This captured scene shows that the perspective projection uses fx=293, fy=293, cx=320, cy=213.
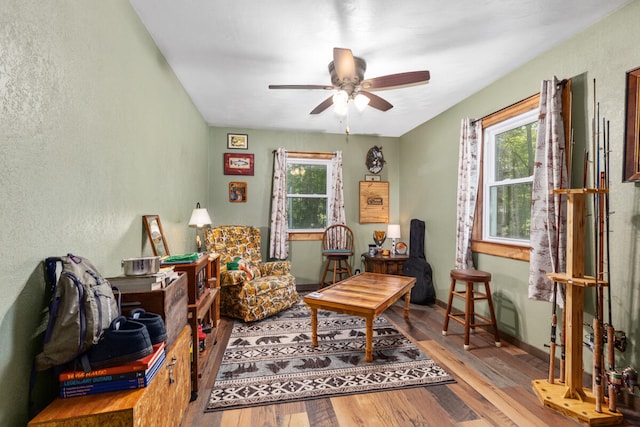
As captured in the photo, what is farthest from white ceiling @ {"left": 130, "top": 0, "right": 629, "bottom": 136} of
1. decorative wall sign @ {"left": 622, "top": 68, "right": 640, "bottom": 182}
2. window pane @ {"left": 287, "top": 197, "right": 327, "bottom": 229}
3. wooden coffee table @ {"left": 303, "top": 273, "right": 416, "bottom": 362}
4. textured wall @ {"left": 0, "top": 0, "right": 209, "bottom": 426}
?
wooden coffee table @ {"left": 303, "top": 273, "right": 416, "bottom": 362}

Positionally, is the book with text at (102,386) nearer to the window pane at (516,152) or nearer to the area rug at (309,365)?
the area rug at (309,365)

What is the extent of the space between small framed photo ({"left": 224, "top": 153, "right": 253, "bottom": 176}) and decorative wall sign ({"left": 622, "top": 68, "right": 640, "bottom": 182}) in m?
3.96

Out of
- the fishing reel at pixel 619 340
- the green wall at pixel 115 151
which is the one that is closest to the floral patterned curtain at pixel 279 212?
the green wall at pixel 115 151

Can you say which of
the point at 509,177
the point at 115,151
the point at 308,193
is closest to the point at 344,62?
the point at 115,151

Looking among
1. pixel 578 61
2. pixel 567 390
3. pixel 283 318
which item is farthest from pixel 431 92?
pixel 283 318

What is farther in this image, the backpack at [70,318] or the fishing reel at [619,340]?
the fishing reel at [619,340]

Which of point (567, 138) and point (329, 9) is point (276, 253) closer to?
point (329, 9)

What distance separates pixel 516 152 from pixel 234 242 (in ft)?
11.1

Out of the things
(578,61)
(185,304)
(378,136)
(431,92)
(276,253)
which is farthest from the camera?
(378,136)

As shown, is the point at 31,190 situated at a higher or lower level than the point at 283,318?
higher

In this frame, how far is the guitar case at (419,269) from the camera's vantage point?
153 inches

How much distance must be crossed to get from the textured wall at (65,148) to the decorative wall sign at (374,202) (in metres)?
3.30

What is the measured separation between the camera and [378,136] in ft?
16.1

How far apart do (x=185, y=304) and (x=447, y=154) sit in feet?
11.0
